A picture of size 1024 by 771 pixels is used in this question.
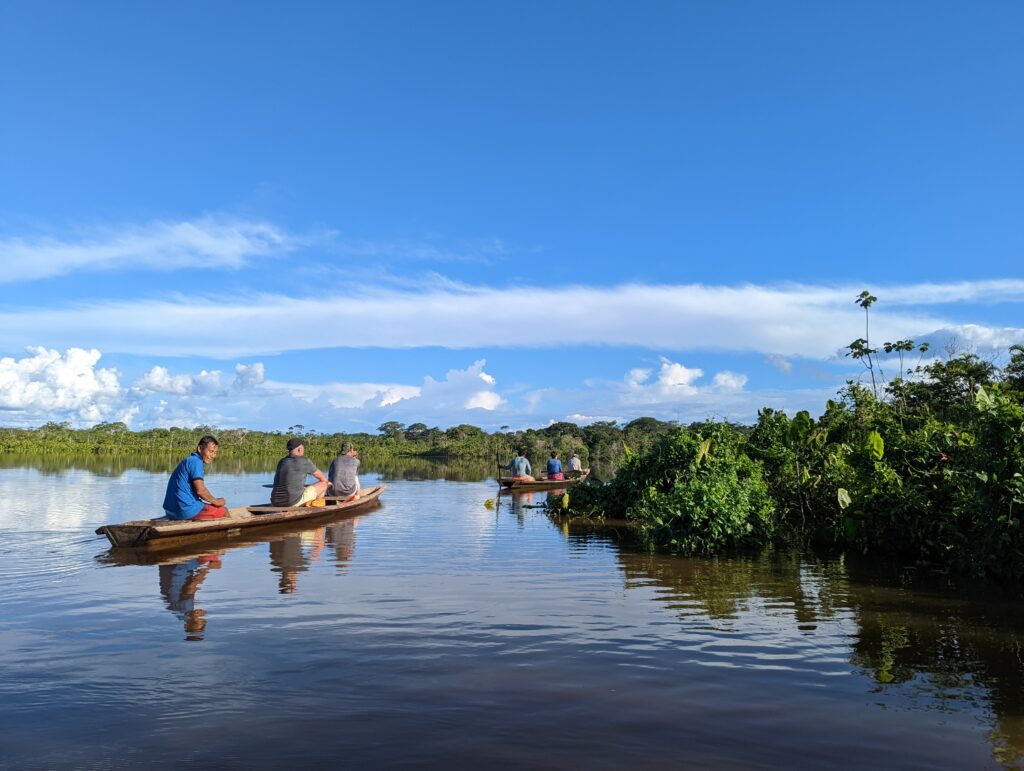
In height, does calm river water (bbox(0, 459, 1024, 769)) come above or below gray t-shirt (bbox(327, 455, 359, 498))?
below

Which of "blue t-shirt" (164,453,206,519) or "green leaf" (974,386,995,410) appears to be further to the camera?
"blue t-shirt" (164,453,206,519)

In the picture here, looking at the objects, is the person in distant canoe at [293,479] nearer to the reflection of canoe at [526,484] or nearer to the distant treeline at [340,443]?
the reflection of canoe at [526,484]

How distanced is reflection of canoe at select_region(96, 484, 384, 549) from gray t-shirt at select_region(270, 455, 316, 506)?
0.28 metres

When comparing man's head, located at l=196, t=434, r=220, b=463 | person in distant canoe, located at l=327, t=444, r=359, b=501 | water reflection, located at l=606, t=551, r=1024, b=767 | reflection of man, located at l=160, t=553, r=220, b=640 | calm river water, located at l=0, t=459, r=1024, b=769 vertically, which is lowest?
water reflection, located at l=606, t=551, r=1024, b=767

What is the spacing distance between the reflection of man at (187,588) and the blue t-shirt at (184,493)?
1.12 m

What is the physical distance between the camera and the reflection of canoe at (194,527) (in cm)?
1021

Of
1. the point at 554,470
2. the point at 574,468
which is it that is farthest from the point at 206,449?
the point at 574,468

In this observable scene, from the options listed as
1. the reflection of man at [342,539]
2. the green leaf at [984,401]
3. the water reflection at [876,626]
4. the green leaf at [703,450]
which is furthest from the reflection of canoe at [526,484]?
the green leaf at [984,401]

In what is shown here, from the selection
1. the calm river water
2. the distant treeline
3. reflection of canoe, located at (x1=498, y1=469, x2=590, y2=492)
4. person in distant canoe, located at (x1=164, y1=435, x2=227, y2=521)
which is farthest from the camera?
the distant treeline

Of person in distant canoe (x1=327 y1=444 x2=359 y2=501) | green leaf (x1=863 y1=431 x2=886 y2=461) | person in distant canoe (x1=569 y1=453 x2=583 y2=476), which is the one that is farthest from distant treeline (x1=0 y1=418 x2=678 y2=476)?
green leaf (x1=863 y1=431 x2=886 y2=461)

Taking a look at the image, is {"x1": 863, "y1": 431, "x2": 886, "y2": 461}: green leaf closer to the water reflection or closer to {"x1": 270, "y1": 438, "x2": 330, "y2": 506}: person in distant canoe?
the water reflection

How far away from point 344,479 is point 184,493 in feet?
19.7

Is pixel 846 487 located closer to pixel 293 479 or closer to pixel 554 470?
pixel 293 479

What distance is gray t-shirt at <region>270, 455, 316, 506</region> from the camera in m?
14.2
